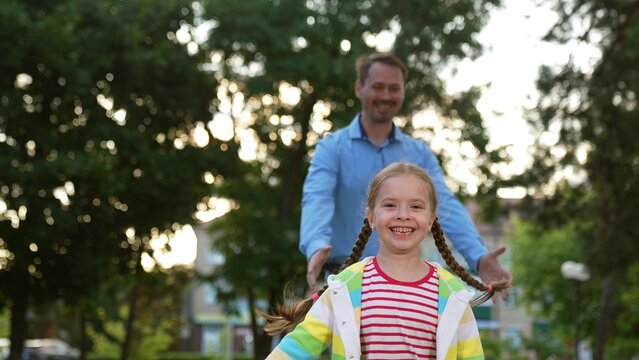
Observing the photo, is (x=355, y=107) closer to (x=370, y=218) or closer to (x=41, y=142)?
(x=41, y=142)

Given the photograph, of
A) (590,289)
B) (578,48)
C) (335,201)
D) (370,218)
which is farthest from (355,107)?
(590,289)

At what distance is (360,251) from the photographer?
13.7ft

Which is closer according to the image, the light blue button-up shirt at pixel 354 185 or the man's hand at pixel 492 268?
the man's hand at pixel 492 268

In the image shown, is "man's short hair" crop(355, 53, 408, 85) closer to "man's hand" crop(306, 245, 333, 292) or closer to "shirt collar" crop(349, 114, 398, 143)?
"shirt collar" crop(349, 114, 398, 143)

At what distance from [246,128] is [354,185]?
23.1 metres

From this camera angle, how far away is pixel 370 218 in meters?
3.83

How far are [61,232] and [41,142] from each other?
186 cm

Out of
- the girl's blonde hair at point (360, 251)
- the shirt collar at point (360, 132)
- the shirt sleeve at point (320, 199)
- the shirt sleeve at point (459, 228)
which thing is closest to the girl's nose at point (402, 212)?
the girl's blonde hair at point (360, 251)

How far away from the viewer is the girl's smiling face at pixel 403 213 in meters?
3.62

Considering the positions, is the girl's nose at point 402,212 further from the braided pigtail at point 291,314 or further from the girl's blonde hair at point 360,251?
the braided pigtail at point 291,314

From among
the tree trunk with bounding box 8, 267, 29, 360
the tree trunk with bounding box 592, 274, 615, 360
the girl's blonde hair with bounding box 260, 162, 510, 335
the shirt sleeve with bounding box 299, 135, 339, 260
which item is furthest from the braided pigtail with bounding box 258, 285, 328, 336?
the tree trunk with bounding box 592, 274, 615, 360

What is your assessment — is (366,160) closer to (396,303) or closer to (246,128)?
(396,303)

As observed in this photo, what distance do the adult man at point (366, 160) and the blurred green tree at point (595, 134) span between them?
1465 centimetres

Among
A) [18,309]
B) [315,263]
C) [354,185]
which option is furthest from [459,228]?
[18,309]
